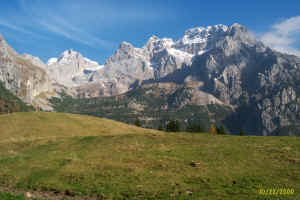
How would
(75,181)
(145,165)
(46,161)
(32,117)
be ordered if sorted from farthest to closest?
(32,117), (46,161), (145,165), (75,181)

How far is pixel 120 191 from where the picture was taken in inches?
902

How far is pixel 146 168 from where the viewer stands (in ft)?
96.8

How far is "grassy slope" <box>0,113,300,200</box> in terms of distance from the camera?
902 inches

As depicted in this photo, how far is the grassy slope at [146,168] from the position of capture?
22.9m

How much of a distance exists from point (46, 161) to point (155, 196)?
1943 cm

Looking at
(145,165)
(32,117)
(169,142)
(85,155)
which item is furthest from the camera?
(32,117)

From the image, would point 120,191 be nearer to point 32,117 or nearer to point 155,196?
point 155,196

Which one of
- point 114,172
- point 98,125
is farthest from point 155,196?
point 98,125

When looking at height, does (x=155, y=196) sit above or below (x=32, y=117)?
below

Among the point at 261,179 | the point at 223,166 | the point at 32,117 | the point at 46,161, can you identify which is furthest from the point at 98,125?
the point at 261,179

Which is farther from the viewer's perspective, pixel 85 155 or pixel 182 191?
pixel 85 155

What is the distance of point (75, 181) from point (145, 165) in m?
8.32

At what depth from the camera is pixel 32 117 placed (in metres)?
72.0

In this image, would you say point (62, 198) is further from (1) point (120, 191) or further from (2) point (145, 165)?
(2) point (145, 165)
